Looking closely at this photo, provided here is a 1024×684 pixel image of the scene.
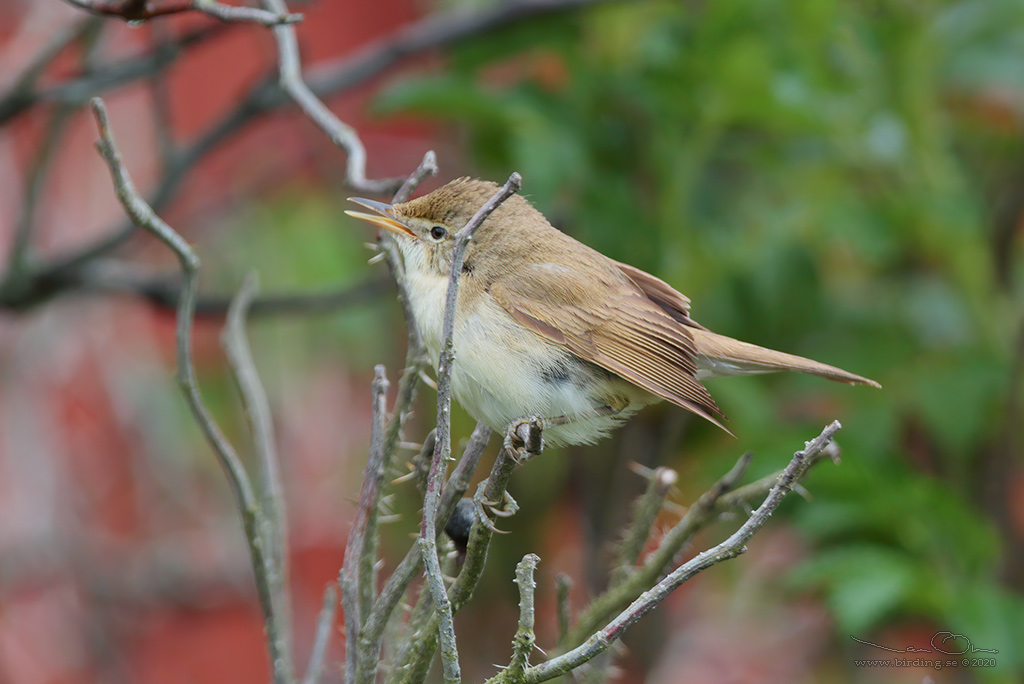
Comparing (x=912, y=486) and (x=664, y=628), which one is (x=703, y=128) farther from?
(x=664, y=628)

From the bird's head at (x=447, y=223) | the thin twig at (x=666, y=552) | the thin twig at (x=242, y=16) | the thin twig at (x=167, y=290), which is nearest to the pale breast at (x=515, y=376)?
the bird's head at (x=447, y=223)

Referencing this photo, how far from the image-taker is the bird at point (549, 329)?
1917mm

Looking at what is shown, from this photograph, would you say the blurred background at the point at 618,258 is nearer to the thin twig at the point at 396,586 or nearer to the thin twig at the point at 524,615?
the thin twig at the point at 396,586

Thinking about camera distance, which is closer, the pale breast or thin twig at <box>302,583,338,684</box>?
thin twig at <box>302,583,338,684</box>

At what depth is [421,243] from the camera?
2.21 meters

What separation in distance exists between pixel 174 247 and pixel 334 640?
4.04 meters

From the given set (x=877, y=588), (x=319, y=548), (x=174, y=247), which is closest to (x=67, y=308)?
(x=319, y=548)

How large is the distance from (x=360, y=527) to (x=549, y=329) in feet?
2.28

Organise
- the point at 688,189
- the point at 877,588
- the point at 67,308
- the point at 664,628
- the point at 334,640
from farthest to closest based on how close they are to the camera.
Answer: the point at 334,640 → the point at 67,308 → the point at 664,628 → the point at 688,189 → the point at 877,588

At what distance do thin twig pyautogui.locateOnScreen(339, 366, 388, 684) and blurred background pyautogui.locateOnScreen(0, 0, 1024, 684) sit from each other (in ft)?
2.26

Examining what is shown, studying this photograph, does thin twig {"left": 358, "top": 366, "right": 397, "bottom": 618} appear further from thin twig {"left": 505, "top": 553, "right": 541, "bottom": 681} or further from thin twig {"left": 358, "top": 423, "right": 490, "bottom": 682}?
thin twig {"left": 505, "top": 553, "right": 541, "bottom": 681}

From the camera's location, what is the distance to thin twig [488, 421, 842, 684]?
1.19 m

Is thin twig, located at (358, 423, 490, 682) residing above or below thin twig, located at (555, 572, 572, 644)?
above
